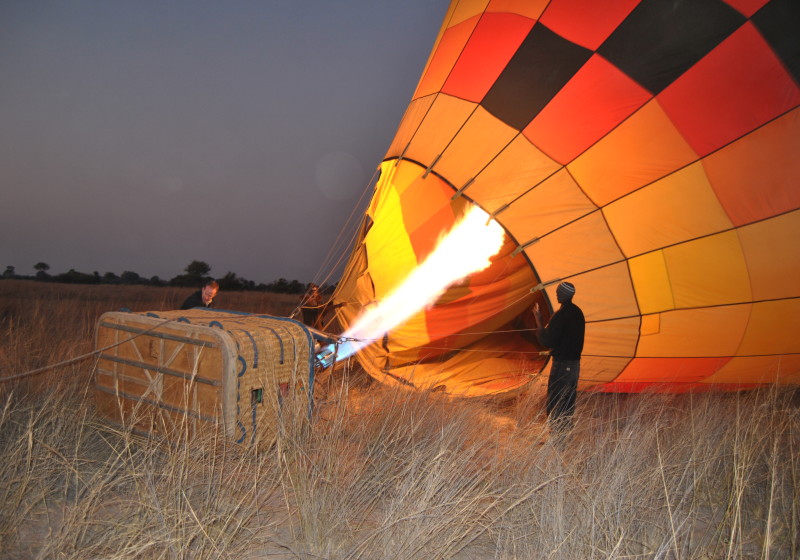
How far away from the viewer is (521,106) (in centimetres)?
445

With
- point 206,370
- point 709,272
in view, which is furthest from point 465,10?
point 206,370

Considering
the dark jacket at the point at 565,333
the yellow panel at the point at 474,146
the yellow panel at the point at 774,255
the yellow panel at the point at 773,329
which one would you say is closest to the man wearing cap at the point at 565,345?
the dark jacket at the point at 565,333

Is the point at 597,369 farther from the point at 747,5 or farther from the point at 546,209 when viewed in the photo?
the point at 747,5

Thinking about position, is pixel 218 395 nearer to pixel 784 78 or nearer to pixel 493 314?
pixel 493 314

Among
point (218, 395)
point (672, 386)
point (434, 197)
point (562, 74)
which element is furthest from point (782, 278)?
point (218, 395)

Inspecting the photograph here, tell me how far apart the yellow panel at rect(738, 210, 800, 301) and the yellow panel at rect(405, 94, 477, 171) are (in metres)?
2.23

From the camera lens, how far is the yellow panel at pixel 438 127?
4.76 metres

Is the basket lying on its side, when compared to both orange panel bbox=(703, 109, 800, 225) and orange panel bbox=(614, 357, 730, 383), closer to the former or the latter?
orange panel bbox=(614, 357, 730, 383)

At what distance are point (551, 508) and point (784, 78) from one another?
3.30 meters

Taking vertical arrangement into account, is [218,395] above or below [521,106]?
below

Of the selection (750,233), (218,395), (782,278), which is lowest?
(218,395)

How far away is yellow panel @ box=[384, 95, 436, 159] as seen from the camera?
16.7ft

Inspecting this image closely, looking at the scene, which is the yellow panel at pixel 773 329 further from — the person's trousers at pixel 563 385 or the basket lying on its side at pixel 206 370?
the basket lying on its side at pixel 206 370

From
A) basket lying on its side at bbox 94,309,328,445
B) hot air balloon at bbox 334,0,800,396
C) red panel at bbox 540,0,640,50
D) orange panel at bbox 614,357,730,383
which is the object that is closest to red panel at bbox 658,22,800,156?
hot air balloon at bbox 334,0,800,396
